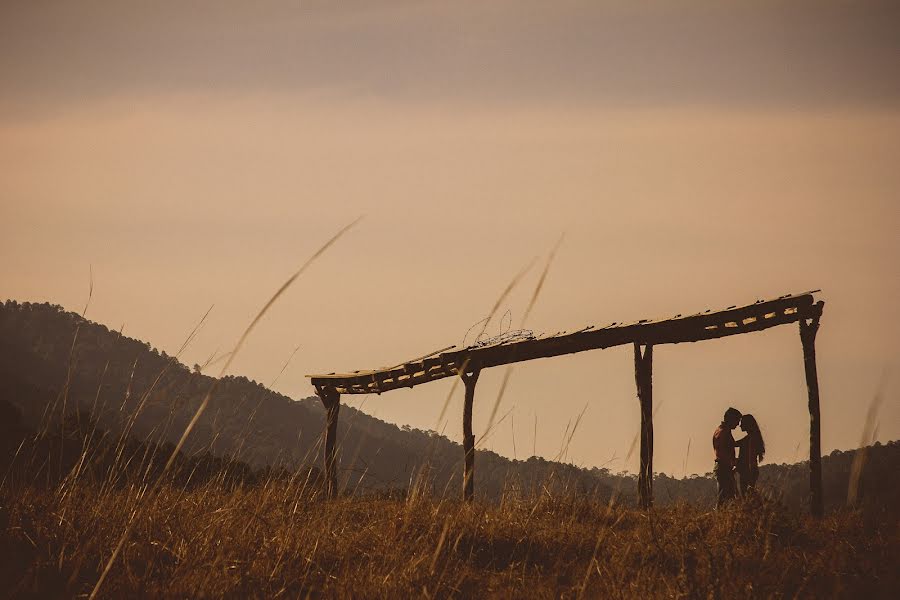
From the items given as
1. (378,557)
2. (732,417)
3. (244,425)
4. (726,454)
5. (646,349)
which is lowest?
(378,557)

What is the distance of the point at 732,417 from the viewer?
33.3 ft

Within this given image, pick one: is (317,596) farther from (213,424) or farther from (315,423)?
(315,423)

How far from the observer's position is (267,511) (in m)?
5.81

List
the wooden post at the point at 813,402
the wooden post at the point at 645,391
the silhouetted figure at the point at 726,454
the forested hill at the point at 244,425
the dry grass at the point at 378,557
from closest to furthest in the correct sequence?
the dry grass at the point at 378,557 → the forested hill at the point at 244,425 → the wooden post at the point at 813,402 → the silhouetted figure at the point at 726,454 → the wooden post at the point at 645,391

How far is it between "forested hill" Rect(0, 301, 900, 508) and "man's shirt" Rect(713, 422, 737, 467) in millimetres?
401

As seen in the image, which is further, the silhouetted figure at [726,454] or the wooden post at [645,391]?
the wooden post at [645,391]

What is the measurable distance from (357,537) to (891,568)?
3225mm

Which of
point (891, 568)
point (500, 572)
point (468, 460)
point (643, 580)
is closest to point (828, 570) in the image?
point (891, 568)

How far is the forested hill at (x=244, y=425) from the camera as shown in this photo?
15.6 feet

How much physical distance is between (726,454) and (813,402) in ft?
4.39

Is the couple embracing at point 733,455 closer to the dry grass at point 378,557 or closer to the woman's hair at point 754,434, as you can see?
the woman's hair at point 754,434

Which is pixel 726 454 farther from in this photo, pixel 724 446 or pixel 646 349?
pixel 646 349

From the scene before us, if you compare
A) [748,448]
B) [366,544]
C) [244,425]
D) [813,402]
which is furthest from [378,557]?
[813,402]

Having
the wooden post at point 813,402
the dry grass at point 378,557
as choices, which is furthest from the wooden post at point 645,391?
the dry grass at point 378,557
